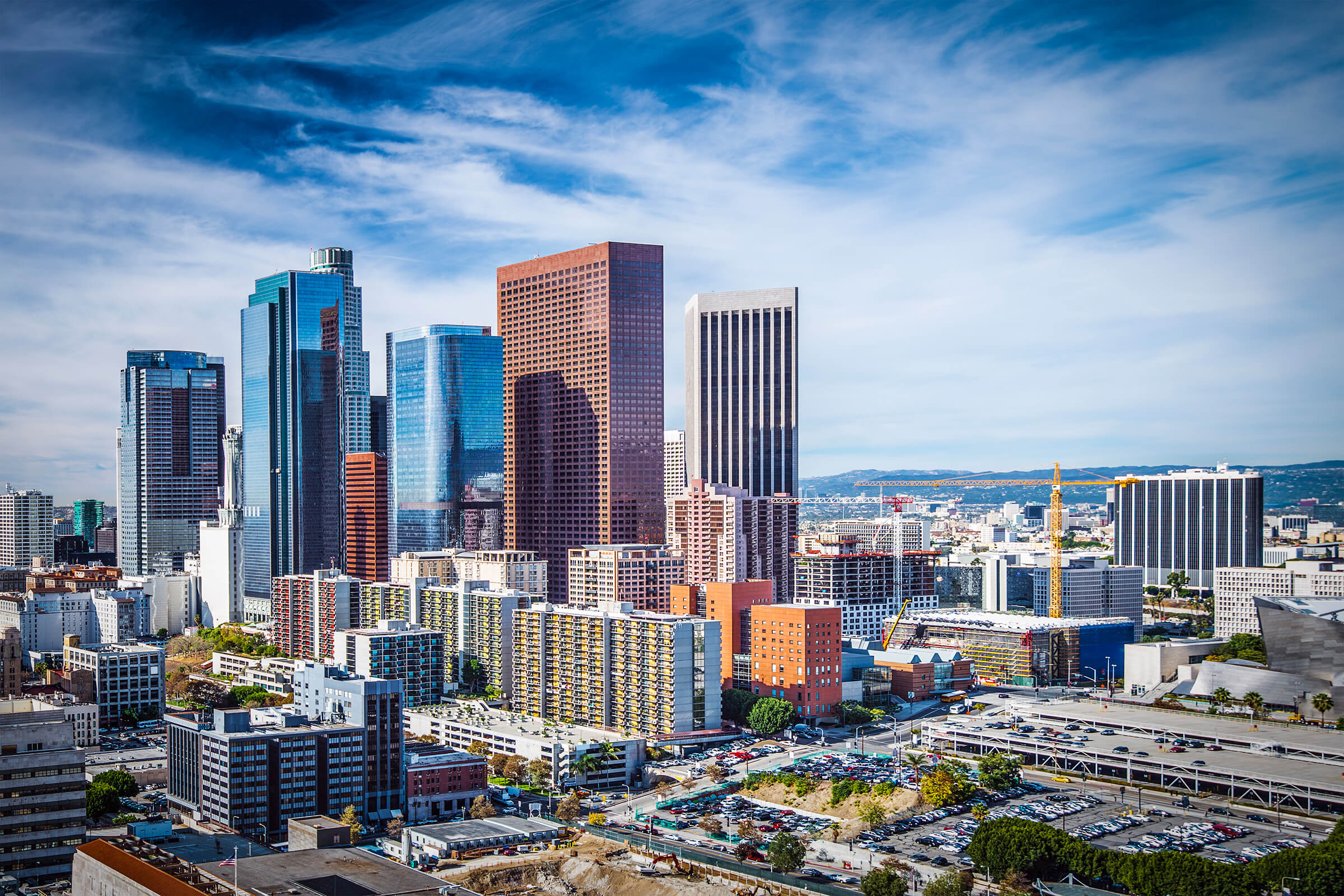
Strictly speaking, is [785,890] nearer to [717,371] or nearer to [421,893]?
[421,893]

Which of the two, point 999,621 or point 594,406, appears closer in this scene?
point 999,621

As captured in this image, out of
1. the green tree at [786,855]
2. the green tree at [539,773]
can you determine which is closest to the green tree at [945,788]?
the green tree at [786,855]

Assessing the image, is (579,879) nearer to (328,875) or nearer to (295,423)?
(328,875)

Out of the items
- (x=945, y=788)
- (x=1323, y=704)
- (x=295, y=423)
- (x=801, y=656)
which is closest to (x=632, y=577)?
(x=801, y=656)

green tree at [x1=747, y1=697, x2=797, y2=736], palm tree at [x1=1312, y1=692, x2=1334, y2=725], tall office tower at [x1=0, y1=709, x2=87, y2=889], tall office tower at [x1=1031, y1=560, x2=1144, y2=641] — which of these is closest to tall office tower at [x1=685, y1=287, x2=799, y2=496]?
tall office tower at [x1=1031, y1=560, x2=1144, y2=641]

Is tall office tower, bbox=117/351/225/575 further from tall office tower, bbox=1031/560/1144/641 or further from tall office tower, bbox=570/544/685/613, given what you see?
tall office tower, bbox=1031/560/1144/641

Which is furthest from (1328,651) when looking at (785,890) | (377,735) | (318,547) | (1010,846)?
(318,547)
